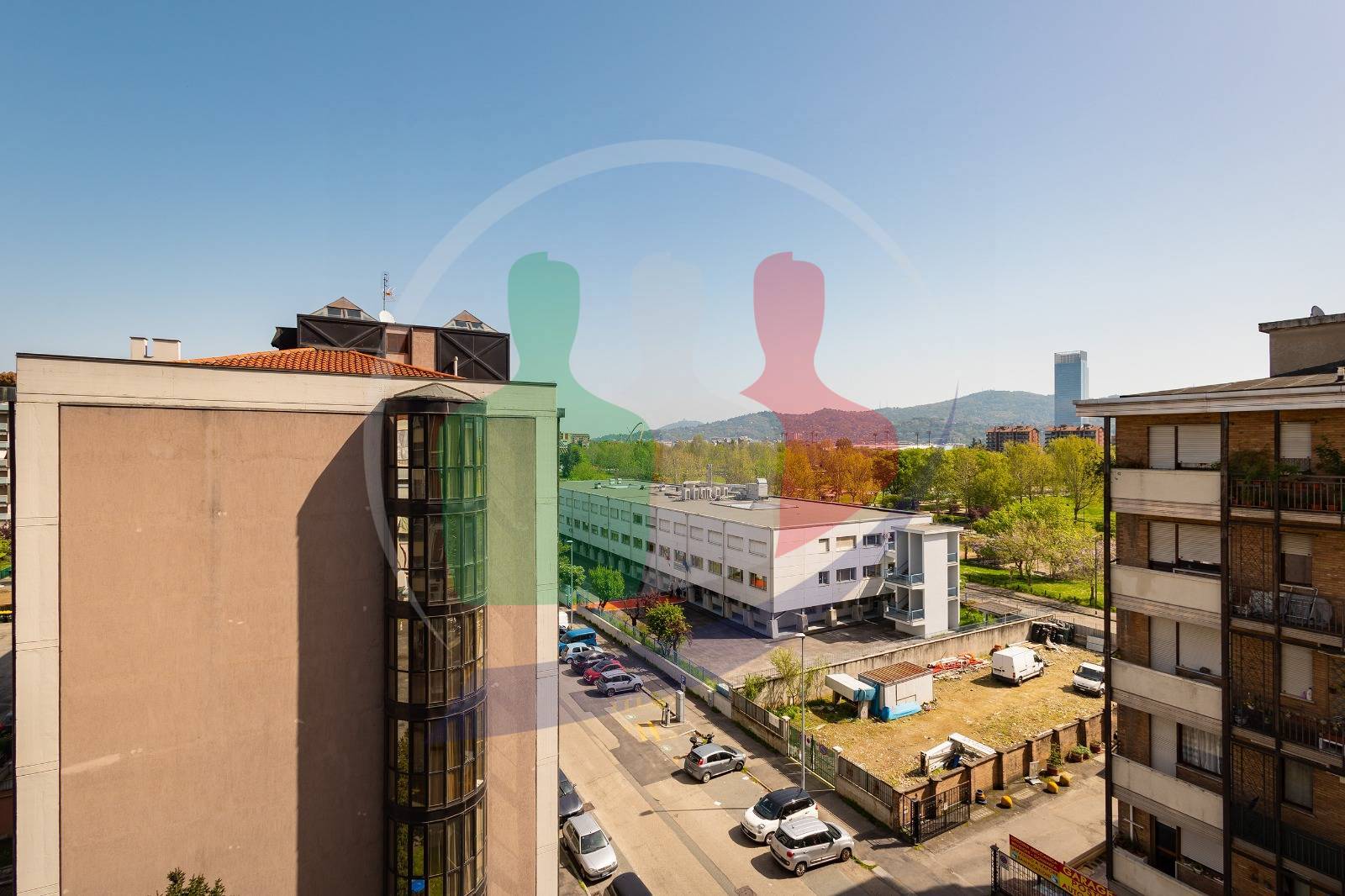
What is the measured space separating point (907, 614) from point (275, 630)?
2238 cm

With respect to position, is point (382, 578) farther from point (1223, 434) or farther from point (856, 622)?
point (856, 622)

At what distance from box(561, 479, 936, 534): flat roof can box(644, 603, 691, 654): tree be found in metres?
4.79

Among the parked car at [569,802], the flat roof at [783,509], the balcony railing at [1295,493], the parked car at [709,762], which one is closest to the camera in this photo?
the balcony railing at [1295,493]

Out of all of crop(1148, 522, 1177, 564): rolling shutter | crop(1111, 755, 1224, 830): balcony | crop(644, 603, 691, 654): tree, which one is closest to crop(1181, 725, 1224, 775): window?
crop(1111, 755, 1224, 830): balcony

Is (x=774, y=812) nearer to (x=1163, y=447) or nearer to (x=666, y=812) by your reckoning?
(x=666, y=812)

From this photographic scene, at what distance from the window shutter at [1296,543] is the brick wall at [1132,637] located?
201 cm

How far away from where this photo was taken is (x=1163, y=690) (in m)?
8.90

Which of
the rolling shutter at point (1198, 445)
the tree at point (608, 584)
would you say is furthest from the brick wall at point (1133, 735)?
the tree at point (608, 584)

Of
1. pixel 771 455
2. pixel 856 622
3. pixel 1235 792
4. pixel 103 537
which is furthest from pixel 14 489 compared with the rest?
pixel 771 455

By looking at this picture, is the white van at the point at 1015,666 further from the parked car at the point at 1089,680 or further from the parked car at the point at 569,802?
the parked car at the point at 569,802

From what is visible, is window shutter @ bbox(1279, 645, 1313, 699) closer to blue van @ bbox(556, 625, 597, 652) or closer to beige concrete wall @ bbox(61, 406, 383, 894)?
beige concrete wall @ bbox(61, 406, 383, 894)

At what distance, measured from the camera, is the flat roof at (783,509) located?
24.4m

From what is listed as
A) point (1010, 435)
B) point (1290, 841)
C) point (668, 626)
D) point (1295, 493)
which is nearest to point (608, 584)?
point (668, 626)

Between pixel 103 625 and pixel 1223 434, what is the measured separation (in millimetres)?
14187
